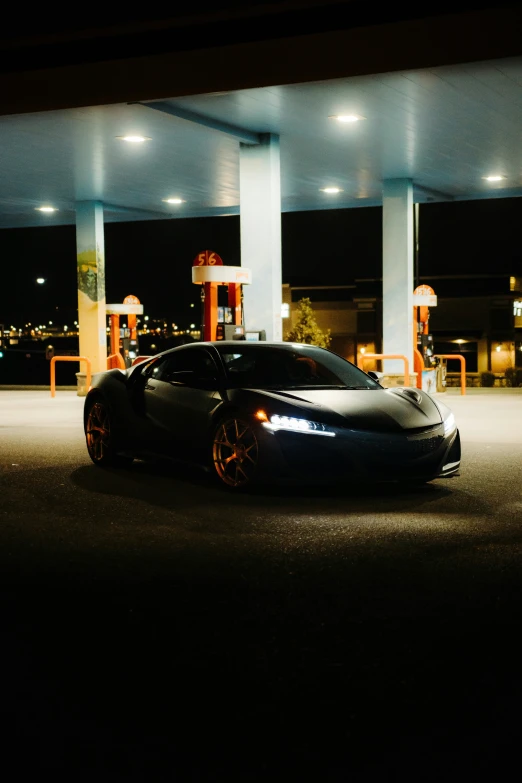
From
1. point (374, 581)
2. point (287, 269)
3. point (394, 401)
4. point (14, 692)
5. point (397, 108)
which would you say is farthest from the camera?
point (287, 269)

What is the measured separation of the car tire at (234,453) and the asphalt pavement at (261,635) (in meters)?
0.23

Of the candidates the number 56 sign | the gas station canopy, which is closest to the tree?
the gas station canopy

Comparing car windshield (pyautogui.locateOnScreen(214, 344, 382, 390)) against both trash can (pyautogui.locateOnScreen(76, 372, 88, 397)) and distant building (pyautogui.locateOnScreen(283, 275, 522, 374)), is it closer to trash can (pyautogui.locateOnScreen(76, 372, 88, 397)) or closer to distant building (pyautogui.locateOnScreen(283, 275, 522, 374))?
trash can (pyautogui.locateOnScreen(76, 372, 88, 397))

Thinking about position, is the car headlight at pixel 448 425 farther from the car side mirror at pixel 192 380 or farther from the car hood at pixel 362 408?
the car side mirror at pixel 192 380

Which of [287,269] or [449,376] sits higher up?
[287,269]

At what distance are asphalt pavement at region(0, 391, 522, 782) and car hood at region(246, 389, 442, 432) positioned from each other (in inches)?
24.7

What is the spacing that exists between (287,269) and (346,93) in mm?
50665

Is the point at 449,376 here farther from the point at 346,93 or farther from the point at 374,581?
the point at 374,581

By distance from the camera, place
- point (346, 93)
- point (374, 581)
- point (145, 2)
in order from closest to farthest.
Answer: point (374, 581) → point (145, 2) → point (346, 93)

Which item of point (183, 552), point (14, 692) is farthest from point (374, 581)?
point (14, 692)

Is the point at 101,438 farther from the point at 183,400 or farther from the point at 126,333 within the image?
the point at 126,333

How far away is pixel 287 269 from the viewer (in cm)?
6397

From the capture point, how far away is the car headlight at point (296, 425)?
26.7 ft

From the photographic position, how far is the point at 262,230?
16312 millimetres
